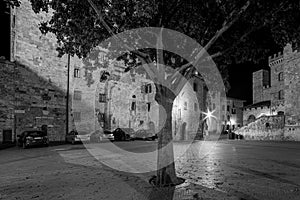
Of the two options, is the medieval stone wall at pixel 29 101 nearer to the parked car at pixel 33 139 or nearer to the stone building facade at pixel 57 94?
the stone building facade at pixel 57 94

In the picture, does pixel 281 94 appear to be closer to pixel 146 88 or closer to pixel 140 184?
pixel 146 88

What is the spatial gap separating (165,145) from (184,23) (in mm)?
4249

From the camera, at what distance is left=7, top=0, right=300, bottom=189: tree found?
23.0 feet

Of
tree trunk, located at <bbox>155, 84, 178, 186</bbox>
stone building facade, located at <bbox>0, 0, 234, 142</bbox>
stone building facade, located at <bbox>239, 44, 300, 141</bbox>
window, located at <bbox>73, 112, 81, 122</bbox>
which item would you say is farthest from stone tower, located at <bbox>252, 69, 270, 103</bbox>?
tree trunk, located at <bbox>155, 84, 178, 186</bbox>

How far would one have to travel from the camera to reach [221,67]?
983 centimetres

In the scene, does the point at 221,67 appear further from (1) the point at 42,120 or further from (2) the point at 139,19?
(1) the point at 42,120

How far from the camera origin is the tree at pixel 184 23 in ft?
23.0

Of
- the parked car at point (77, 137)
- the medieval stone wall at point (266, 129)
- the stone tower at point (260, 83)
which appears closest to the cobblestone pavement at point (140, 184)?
the parked car at point (77, 137)

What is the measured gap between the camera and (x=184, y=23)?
334 inches

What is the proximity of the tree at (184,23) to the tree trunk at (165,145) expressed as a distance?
28mm

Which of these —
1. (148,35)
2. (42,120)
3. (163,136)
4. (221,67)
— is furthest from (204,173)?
(42,120)

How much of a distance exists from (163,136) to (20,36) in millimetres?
25137

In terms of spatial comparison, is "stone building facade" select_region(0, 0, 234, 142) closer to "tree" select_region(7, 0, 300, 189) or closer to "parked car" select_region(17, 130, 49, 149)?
"parked car" select_region(17, 130, 49, 149)

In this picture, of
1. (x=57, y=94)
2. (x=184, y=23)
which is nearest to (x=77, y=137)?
(x=57, y=94)
